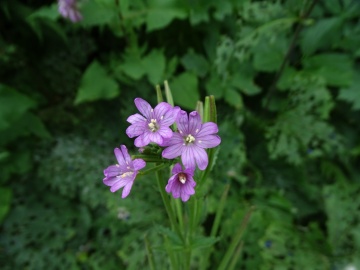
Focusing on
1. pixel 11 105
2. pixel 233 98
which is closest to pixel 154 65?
pixel 233 98

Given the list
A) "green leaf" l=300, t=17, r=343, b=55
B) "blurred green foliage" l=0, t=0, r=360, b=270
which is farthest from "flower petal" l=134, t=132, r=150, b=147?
"green leaf" l=300, t=17, r=343, b=55

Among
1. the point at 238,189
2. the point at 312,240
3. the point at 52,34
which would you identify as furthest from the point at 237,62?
the point at 52,34

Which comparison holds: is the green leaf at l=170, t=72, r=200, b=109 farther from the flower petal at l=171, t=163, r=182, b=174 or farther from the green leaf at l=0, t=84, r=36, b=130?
the flower petal at l=171, t=163, r=182, b=174

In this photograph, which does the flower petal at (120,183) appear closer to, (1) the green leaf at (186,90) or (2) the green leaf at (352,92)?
(1) the green leaf at (186,90)

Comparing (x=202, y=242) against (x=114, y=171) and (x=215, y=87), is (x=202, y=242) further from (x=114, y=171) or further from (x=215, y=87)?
(x=215, y=87)

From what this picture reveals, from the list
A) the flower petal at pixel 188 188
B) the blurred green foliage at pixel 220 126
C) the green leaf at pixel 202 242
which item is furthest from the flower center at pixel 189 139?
the blurred green foliage at pixel 220 126

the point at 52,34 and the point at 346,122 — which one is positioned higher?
the point at 52,34

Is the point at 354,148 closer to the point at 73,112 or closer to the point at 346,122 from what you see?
the point at 346,122
